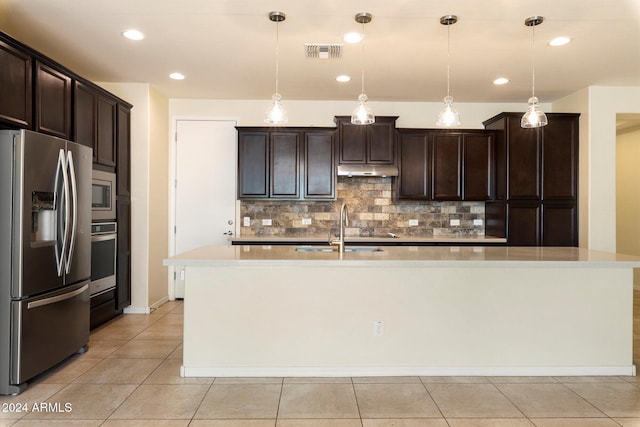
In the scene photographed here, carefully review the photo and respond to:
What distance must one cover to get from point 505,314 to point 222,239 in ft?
11.8

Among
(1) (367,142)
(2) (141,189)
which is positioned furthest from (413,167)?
(2) (141,189)

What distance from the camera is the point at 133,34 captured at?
132 inches

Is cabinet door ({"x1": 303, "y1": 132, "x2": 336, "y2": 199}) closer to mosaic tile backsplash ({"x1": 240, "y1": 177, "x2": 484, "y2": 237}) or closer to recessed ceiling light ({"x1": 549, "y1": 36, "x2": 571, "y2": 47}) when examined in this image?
mosaic tile backsplash ({"x1": 240, "y1": 177, "x2": 484, "y2": 237})

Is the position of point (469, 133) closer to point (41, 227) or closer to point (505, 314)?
point (505, 314)

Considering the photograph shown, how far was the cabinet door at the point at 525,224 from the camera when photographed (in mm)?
4902

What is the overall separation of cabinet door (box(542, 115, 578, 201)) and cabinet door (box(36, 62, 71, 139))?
501 centimetres

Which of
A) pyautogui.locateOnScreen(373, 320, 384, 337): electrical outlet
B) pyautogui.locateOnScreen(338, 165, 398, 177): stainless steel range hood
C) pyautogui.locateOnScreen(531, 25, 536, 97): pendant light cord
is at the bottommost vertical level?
pyautogui.locateOnScreen(373, 320, 384, 337): electrical outlet

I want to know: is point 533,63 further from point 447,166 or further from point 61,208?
point 61,208

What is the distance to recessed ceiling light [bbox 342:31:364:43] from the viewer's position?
3.31m

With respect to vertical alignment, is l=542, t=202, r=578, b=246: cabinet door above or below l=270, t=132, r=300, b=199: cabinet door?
below

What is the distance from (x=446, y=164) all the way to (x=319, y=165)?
1.58m

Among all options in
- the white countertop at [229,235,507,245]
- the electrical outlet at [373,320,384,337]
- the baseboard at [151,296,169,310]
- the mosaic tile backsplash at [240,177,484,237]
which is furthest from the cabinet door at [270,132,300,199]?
the electrical outlet at [373,320,384,337]

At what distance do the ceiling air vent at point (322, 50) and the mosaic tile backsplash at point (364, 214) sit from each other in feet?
6.53

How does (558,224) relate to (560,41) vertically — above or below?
below
